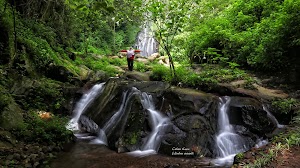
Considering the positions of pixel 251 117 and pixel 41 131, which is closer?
pixel 41 131

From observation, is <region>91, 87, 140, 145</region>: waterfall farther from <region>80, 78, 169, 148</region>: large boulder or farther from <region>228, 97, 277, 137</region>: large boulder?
<region>228, 97, 277, 137</region>: large boulder

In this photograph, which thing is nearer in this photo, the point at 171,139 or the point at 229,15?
the point at 171,139

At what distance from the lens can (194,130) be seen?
6.88 metres

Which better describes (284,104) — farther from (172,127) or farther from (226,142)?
(172,127)

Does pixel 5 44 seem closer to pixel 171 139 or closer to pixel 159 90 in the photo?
pixel 159 90

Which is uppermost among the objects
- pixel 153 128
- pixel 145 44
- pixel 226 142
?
pixel 145 44

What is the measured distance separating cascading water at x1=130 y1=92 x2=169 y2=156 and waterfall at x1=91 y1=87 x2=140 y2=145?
1.82 ft

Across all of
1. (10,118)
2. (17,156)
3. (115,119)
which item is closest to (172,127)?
(115,119)

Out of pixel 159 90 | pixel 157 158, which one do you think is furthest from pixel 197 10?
pixel 157 158

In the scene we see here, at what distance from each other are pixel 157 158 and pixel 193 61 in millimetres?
11525

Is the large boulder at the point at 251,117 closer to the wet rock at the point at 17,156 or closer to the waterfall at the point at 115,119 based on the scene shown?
the waterfall at the point at 115,119

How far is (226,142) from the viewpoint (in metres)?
6.86

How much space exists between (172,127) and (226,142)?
5.33 ft

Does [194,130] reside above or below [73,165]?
above
